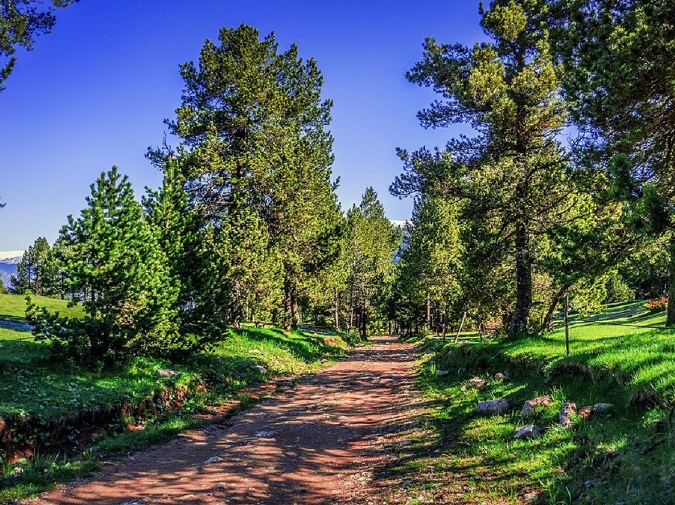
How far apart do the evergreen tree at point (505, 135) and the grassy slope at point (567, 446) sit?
21.2 feet

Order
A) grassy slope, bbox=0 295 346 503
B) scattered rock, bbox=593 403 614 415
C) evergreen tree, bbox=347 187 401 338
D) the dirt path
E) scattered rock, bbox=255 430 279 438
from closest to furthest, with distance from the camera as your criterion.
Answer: the dirt path < scattered rock, bbox=593 403 614 415 < grassy slope, bbox=0 295 346 503 < scattered rock, bbox=255 430 279 438 < evergreen tree, bbox=347 187 401 338

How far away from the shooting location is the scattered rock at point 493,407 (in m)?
8.86

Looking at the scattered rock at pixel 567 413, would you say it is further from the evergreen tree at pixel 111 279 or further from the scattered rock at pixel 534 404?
the evergreen tree at pixel 111 279

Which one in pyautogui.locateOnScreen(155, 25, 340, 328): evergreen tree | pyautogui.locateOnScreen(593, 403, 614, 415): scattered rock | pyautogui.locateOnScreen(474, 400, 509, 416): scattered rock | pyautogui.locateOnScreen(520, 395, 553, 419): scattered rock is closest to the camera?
pyautogui.locateOnScreen(593, 403, 614, 415): scattered rock

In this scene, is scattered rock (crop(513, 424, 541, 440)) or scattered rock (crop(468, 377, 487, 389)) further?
scattered rock (crop(468, 377, 487, 389))

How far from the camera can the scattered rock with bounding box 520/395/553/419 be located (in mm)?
7773

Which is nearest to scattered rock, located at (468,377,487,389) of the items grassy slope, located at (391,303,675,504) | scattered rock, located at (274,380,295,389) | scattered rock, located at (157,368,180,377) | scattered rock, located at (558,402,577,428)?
grassy slope, located at (391,303,675,504)

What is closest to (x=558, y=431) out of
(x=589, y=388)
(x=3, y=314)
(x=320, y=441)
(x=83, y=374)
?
(x=589, y=388)

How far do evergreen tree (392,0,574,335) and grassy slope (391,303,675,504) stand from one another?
6456 mm

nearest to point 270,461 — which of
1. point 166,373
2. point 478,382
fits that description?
point 166,373

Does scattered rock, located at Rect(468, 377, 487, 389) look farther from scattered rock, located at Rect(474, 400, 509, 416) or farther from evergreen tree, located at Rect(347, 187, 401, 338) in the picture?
evergreen tree, located at Rect(347, 187, 401, 338)

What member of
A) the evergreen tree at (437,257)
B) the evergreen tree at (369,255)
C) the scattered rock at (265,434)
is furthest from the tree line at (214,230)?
the evergreen tree at (369,255)

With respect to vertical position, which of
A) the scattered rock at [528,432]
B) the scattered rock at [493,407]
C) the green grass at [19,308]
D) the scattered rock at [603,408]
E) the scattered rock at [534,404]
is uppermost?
the green grass at [19,308]

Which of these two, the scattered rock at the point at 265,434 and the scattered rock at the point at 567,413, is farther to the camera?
the scattered rock at the point at 265,434
